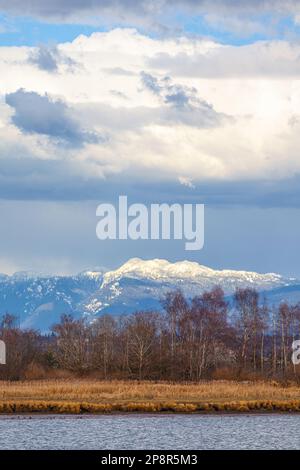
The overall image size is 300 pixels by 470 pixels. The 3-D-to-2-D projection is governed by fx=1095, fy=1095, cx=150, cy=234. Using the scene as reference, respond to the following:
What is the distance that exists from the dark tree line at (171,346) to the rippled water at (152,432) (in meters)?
32.2

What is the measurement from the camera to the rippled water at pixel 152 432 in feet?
183

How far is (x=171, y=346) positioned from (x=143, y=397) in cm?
2987

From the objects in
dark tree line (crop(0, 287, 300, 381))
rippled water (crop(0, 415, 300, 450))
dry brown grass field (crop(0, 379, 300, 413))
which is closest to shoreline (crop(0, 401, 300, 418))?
dry brown grass field (crop(0, 379, 300, 413))

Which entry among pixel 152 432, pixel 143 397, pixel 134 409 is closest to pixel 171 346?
pixel 143 397

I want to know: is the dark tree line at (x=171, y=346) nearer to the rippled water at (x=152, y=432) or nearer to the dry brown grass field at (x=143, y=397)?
the dry brown grass field at (x=143, y=397)

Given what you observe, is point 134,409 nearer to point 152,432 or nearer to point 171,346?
point 152,432

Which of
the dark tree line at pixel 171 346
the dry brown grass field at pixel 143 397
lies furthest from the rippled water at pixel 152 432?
the dark tree line at pixel 171 346

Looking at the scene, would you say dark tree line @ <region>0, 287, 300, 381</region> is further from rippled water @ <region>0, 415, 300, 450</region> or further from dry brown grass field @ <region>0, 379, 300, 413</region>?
rippled water @ <region>0, 415, 300, 450</region>

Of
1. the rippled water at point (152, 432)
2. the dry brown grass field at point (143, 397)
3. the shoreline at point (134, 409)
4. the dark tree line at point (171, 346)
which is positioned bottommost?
the rippled water at point (152, 432)

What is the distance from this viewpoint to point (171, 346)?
4311 inches

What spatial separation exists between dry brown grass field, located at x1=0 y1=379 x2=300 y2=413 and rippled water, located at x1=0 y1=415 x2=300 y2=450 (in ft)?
8.61

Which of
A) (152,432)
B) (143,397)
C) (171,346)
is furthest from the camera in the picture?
(171,346)

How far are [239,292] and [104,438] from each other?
68.5 metres

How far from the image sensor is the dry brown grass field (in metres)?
72.9
